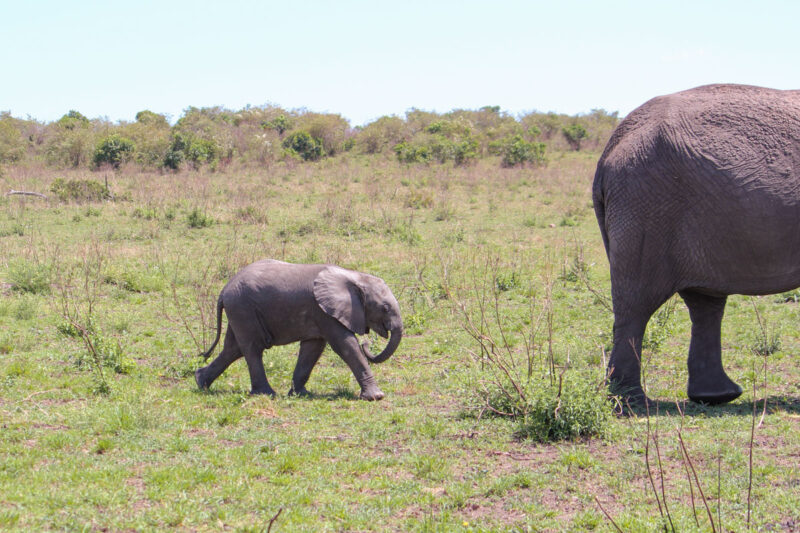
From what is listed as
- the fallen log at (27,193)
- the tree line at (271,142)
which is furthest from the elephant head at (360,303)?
the tree line at (271,142)

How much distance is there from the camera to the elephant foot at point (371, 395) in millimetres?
7535

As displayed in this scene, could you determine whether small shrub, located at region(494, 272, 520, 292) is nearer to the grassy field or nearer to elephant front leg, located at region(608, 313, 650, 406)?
the grassy field

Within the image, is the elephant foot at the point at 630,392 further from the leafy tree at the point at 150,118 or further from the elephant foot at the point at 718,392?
the leafy tree at the point at 150,118

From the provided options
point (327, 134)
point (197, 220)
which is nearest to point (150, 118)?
point (327, 134)

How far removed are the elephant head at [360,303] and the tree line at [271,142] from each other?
78.7ft

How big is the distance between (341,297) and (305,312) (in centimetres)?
38

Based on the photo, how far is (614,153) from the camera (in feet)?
21.9

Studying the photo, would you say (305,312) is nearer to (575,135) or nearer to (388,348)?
(388,348)

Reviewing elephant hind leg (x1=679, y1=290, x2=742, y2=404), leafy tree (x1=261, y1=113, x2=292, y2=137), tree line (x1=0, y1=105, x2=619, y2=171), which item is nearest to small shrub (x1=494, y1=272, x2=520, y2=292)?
elephant hind leg (x1=679, y1=290, x2=742, y2=404)

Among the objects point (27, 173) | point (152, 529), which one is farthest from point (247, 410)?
point (27, 173)

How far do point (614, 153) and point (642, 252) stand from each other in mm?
878

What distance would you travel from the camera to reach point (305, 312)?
761cm

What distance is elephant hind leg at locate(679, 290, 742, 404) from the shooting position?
698 cm

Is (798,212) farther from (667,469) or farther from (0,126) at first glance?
(0,126)
